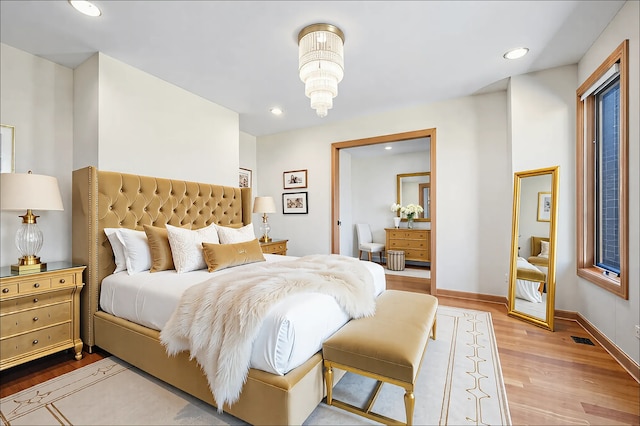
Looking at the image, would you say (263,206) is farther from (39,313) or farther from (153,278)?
(39,313)

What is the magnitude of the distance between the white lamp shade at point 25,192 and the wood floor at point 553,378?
1216 millimetres

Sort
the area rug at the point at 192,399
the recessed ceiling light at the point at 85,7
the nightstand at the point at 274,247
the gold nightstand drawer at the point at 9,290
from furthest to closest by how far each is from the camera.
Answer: the nightstand at the point at 274,247
the recessed ceiling light at the point at 85,7
the gold nightstand drawer at the point at 9,290
the area rug at the point at 192,399

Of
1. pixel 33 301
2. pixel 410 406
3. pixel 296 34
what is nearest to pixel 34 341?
pixel 33 301

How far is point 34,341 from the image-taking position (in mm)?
2078

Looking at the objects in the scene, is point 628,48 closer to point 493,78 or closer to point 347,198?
point 493,78

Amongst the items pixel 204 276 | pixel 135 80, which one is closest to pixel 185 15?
pixel 135 80

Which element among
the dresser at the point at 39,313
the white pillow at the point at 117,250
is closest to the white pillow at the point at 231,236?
the white pillow at the point at 117,250

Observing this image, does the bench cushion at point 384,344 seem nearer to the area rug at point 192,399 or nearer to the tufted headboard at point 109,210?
the area rug at point 192,399

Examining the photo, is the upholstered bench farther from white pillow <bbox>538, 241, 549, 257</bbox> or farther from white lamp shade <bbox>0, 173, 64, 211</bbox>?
white lamp shade <bbox>0, 173, 64, 211</bbox>

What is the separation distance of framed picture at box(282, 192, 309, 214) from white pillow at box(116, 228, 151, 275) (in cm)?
278

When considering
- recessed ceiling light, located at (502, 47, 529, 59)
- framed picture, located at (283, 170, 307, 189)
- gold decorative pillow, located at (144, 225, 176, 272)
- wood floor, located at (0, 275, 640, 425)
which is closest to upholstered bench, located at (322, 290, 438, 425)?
wood floor, located at (0, 275, 640, 425)

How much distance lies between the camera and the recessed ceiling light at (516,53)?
2672 mm

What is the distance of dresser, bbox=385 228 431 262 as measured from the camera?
6062mm

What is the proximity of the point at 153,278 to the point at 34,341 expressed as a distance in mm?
925
